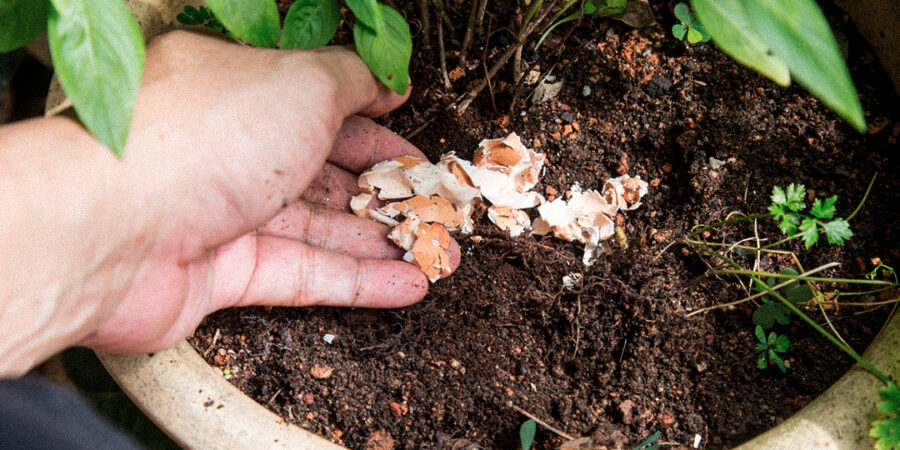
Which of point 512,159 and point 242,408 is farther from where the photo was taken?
point 512,159

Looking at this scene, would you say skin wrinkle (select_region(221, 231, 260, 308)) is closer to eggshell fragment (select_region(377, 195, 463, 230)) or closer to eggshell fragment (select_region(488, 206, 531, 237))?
eggshell fragment (select_region(377, 195, 463, 230))

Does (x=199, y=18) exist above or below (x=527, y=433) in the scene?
above

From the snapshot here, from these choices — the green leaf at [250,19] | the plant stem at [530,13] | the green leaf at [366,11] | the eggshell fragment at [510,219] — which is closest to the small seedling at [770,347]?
the eggshell fragment at [510,219]

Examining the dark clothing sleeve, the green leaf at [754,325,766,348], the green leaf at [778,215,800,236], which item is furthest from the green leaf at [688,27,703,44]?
the dark clothing sleeve

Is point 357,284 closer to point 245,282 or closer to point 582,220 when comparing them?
point 245,282

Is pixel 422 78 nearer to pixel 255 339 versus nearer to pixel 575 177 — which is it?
pixel 575 177

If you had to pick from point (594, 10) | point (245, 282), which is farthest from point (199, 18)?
point (594, 10)
